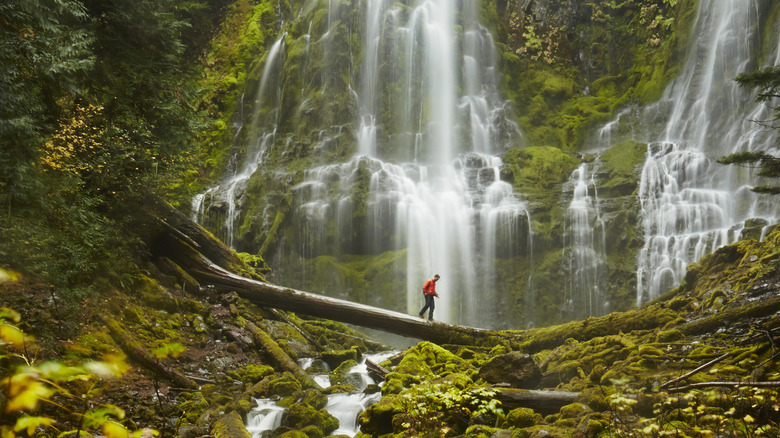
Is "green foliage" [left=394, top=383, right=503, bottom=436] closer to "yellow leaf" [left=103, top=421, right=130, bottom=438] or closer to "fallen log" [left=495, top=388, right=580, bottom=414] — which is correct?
"fallen log" [left=495, top=388, right=580, bottom=414]

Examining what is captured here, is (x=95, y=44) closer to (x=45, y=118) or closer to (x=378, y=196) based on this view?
(x=45, y=118)

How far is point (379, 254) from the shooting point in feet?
60.2

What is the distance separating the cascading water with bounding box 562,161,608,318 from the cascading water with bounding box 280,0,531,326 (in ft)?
6.08

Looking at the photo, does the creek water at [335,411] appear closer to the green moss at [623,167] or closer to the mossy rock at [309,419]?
the mossy rock at [309,419]

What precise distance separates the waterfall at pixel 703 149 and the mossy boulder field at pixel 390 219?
0.34 feet

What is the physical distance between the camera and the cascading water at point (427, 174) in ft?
59.1

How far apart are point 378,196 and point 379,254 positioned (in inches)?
99.0

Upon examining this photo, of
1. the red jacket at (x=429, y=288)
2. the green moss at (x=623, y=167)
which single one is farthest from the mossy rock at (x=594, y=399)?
the green moss at (x=623, y=167)

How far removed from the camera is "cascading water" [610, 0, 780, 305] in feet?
48.2

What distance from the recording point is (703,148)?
17.1 meters

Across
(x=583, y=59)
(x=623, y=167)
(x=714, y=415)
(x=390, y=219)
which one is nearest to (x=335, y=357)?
(x=714, y=415)

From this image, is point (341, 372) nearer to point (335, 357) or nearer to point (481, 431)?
point (335, 357)

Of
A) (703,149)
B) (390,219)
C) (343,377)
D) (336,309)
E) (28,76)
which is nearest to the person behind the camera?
(28,76)

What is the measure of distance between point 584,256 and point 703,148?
6.57 m
